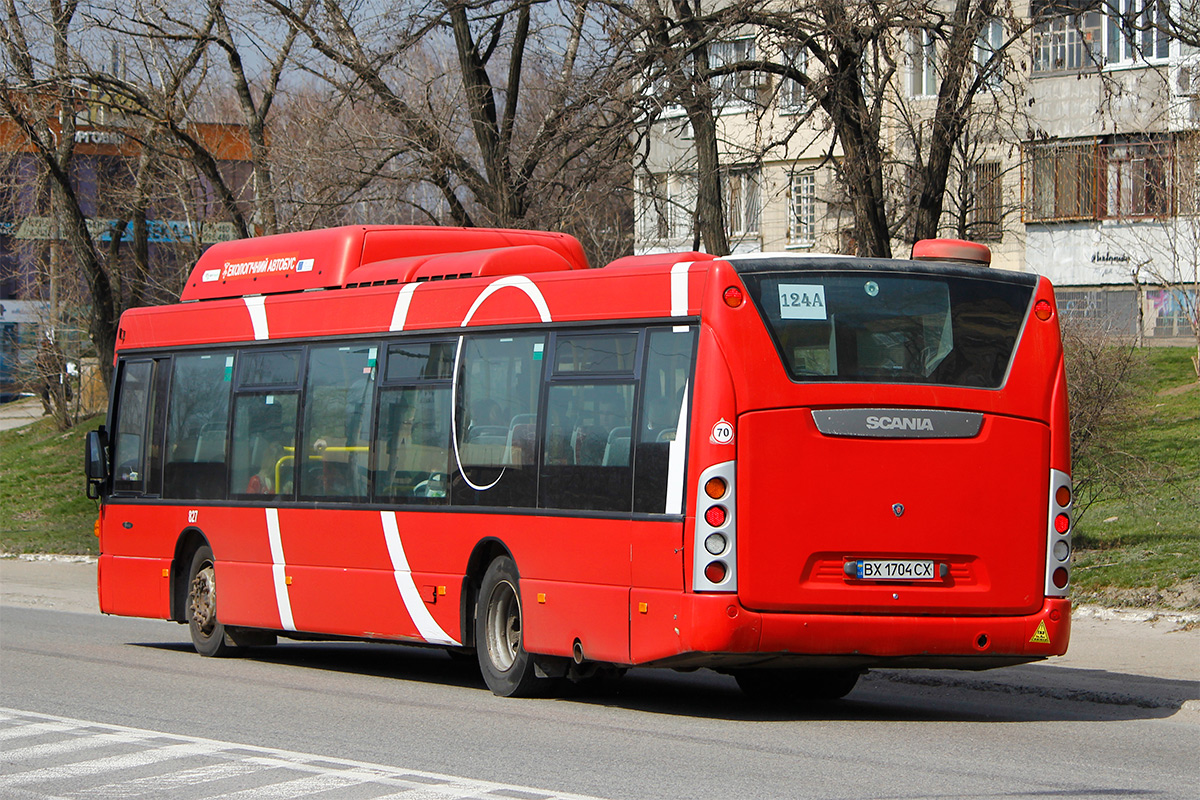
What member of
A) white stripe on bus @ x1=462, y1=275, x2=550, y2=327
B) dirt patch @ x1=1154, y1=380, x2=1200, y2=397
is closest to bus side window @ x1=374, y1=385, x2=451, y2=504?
white stripe on bus @ x1=462, y1=275, x2=550, y2=327

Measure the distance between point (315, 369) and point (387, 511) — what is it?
1707 millimetres

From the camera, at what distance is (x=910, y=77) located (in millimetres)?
42906

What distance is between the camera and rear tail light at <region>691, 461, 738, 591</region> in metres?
9.75

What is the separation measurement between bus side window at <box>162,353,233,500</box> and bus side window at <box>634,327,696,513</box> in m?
5.73

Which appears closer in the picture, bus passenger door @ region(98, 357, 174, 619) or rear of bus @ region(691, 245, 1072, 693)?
rear of bus @ region(691, 245, 1072, 693)

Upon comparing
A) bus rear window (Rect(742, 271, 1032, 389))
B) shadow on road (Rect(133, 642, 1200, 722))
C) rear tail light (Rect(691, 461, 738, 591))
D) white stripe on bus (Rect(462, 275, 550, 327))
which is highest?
white stripe on bus (Rect(462, 275, 550, 327))

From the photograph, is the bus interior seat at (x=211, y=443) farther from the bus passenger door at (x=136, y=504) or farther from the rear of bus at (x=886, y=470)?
the rear of bus at (x=886, y=470)

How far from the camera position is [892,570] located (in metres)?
9.95

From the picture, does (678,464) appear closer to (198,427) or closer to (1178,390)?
(198,427)

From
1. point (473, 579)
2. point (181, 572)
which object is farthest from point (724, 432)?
point (181, 572)

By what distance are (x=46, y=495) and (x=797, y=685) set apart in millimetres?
25955

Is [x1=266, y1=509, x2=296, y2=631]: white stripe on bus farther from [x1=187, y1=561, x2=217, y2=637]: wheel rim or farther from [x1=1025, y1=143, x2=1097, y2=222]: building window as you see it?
[x1=1025, y1=143, x2=1097, y2=222]: building window

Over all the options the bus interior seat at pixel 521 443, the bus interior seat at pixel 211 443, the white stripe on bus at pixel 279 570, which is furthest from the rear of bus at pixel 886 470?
the bus interior seat at pixel 211 443

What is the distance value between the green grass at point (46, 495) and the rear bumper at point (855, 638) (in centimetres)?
1973
